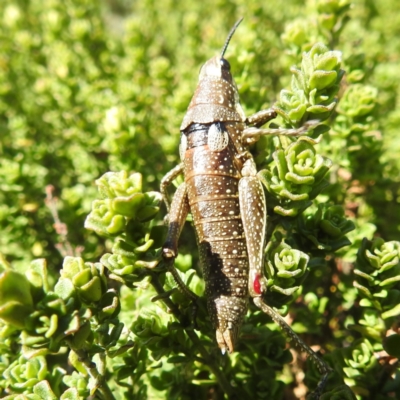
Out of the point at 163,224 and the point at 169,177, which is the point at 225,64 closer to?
the point at 169,177

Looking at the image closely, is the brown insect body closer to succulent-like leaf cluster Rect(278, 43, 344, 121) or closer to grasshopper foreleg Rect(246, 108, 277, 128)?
grasshopper foreleg Rect(246, 108, 277, 128)

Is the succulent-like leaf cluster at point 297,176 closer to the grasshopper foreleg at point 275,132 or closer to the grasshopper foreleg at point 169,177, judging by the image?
the grasshopper foreleg at point 275,132

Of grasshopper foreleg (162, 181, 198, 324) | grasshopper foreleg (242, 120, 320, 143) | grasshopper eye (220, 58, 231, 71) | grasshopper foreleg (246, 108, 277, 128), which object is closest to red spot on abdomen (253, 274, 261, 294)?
grasshopper foreleg (162, 181, 198, 324)

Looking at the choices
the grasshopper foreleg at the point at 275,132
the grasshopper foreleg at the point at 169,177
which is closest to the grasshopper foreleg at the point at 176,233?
the grasshopper foreleg at the point at 169,177

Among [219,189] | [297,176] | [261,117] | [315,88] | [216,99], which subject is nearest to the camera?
[297,176]

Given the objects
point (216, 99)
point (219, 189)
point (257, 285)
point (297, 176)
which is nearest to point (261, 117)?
point (216, 99)

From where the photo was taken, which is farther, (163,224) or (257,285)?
(163,224)

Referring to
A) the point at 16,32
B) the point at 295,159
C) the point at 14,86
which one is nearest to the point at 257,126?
the point at 295,159
